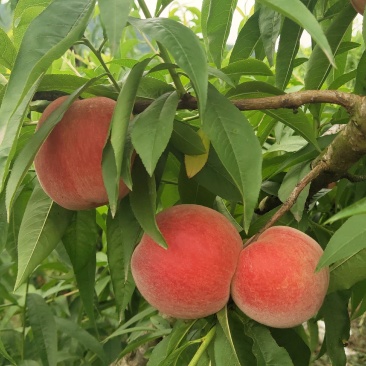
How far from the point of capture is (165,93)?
64 cm

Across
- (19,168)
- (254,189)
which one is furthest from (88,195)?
(254,189)

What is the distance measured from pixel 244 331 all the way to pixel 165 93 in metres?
0.31

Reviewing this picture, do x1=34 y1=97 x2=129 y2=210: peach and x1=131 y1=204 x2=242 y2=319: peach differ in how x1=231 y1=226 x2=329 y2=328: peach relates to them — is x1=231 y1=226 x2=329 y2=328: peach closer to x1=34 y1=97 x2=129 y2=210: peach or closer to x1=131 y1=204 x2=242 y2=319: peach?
x1=131 y1=204 x2=242 y2=319: peach

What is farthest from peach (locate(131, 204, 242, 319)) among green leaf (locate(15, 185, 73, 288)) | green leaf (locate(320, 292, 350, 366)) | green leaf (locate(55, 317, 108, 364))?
green leaf (locate(55, 317, 108, 364))

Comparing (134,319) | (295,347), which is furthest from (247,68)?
(134,319)

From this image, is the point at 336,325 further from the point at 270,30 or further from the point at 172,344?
the point at 270,30

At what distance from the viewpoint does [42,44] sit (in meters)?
0.46

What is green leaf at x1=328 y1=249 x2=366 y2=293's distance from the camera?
65 centimetres

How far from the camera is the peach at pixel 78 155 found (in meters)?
0.60

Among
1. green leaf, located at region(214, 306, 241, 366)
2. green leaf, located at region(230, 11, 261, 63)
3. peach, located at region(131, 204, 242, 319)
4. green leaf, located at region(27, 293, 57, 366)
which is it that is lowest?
green leaf, located at region(27, 293, 57, 366)

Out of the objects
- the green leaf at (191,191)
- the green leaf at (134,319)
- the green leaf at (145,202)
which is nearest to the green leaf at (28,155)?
the green leaf at (145,202)

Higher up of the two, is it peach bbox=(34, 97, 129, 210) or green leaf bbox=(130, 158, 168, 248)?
peach bbox=(34, 97, 129, 210)

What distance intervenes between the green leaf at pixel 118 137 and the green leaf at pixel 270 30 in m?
0.26

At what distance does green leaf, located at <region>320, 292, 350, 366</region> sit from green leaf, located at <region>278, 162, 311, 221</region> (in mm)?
180
